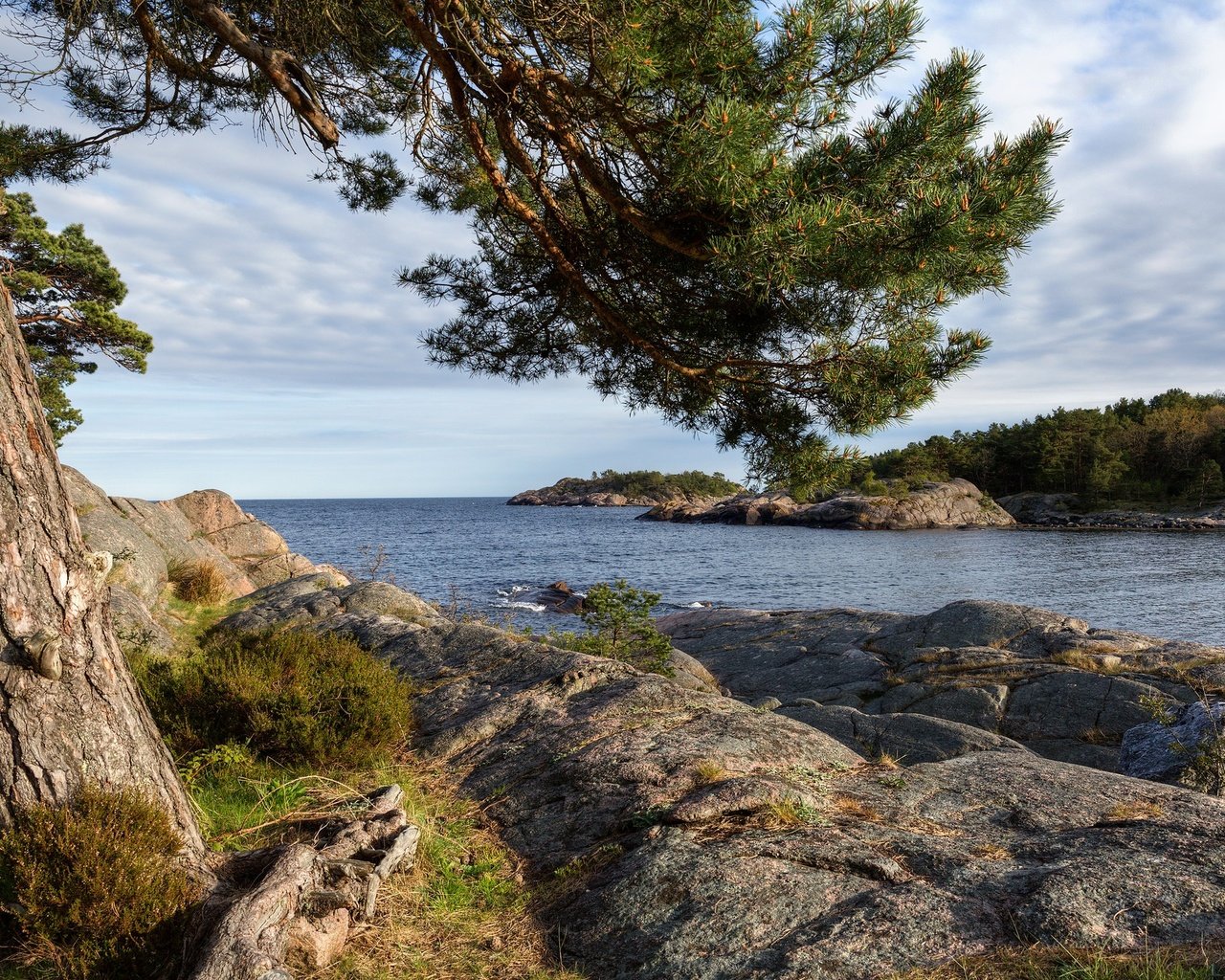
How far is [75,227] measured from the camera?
18141 mm

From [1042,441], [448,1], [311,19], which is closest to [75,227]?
[311,19]

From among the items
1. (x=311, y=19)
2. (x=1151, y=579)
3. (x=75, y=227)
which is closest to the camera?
(x=311, y=19)

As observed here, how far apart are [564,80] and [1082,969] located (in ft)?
20.5

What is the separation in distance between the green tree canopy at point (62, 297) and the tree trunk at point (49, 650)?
15.8 m

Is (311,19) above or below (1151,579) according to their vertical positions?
above

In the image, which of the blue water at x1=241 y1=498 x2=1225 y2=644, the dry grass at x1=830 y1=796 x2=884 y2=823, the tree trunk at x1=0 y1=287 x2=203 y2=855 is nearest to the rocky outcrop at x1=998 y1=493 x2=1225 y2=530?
the blue water at x1=241 y1=498 x2=1225 y2=644

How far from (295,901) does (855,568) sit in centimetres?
4182

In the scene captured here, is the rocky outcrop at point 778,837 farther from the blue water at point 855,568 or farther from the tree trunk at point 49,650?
the blue water at point 855,568

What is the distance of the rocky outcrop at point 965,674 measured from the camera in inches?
402

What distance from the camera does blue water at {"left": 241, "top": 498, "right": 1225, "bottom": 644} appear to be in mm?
28609

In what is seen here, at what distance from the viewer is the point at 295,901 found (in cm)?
376

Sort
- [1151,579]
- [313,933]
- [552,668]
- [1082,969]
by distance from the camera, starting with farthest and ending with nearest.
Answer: [1151,579] → [552,668] → [313,933] → [1082,969]

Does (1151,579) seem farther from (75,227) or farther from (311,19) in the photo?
(75,227)

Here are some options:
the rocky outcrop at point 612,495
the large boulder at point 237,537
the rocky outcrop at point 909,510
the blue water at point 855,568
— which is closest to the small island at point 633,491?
the rocky outcrop at point 612,495
